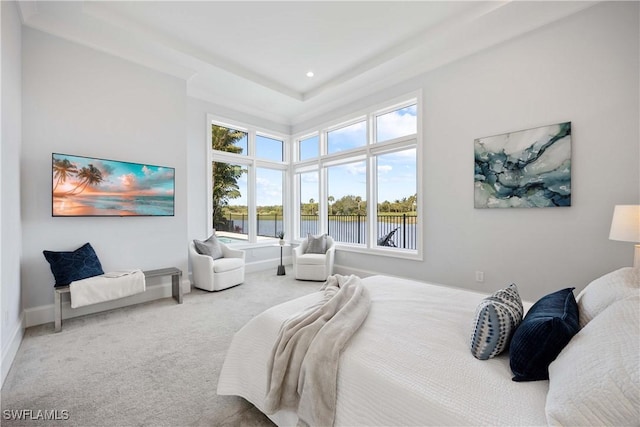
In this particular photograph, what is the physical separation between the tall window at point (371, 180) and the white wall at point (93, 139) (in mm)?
2618

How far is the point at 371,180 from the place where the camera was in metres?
4.82

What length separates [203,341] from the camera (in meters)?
2.58

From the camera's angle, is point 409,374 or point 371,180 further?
point 371,180

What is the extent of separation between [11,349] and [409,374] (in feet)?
10.1

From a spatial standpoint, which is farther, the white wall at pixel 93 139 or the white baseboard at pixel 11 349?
the white wall at pixel 93 139

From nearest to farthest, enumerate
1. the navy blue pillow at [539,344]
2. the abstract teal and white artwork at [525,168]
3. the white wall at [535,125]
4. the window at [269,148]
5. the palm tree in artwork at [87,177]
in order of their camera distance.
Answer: the navy blue pillow at [539,344] → the white wall at [535,125] → the abstract teal and white artwork at [525,168] → the palm tree in artwork at [87,177] → the window at [269,148]

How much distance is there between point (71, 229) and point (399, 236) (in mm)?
4393

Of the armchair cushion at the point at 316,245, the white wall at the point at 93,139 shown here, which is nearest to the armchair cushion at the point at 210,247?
the white wall at the point at 93,139

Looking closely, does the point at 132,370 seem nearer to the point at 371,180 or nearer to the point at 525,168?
the point at 371,180

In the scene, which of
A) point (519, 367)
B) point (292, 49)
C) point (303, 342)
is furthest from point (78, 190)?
point (519, 367)

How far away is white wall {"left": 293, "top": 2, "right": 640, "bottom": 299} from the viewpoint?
8.58ft

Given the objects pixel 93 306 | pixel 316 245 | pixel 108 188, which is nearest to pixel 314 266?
pixel 316 245

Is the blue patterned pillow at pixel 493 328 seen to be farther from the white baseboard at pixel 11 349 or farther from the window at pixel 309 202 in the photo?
the window at pixel 309 202

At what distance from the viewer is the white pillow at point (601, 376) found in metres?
0.74
